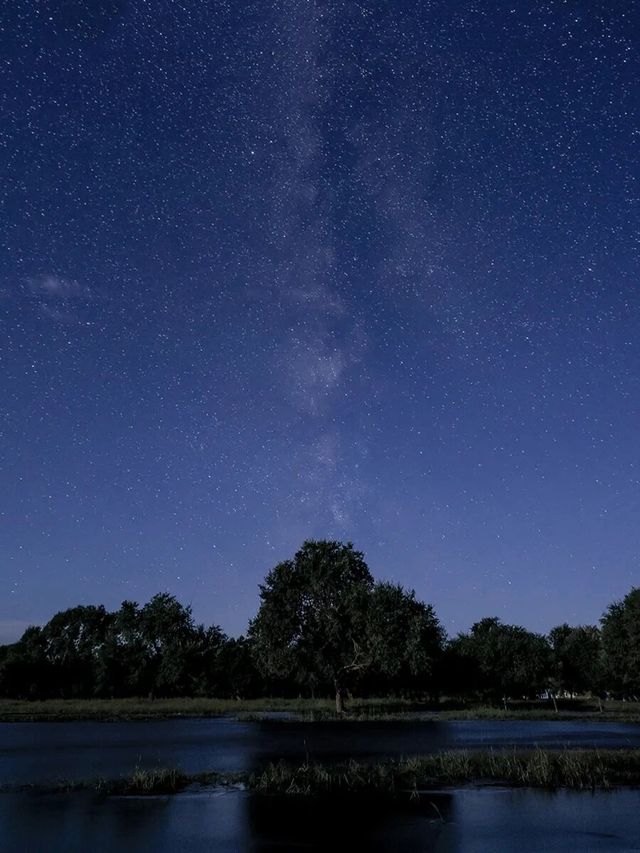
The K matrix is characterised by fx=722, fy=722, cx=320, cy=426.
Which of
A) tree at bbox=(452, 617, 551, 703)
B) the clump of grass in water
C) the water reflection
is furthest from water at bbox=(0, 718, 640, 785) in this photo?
tree at bbox=(452, 617, 551, 703)

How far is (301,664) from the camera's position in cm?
9606

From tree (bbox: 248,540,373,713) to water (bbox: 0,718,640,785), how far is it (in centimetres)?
1515

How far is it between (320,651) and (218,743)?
135 ft

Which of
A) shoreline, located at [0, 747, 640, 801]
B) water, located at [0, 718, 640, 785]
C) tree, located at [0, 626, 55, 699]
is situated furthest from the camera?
tree, located at [0, 626, 55, 699]

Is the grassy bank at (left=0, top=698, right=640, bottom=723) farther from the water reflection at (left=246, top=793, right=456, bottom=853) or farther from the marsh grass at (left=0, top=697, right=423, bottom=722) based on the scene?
the water reflection at (left=246, top=793, right=456, bottom=853)

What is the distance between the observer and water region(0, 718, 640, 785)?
134ft

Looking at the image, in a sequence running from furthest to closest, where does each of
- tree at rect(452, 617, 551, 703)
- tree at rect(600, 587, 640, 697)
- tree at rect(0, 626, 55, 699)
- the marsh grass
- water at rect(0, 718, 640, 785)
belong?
tree at rect(452, 617, 551, 703) → tree at rect(0, 626, 55, 699) → tree at rect(600, 587, 640, 697) → the marsh grass → water at rect(0, 718, 640, 785)

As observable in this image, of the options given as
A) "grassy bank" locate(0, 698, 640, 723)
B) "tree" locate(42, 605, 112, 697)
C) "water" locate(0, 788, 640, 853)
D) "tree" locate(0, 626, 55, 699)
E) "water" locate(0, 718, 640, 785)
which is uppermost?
"tree" locate(42, 605, 112, 697)

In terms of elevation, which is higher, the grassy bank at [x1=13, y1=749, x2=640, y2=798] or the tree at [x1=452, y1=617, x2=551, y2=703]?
the tree at [x1=452, y1=617, x2=551, y2=703]

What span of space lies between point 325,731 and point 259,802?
4173 centimetres

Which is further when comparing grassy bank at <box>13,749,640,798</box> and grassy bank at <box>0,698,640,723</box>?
grassy bank at <box>0,698,640,723</box>

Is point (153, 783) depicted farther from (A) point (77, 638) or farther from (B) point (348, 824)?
(A) point (77, 638)

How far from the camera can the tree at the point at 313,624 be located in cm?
9606

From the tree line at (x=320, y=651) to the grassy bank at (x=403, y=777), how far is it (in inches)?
2380
